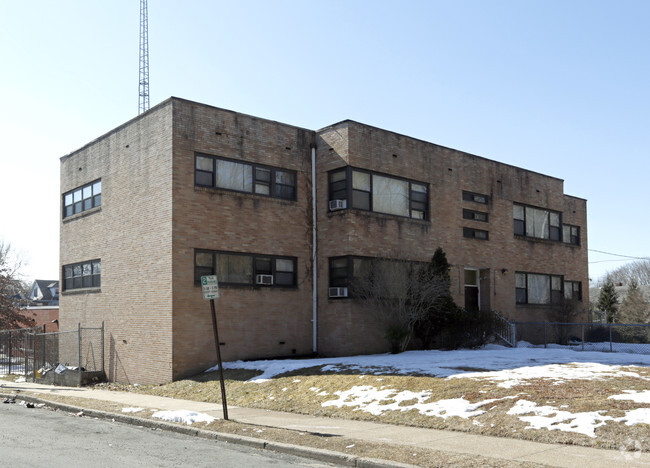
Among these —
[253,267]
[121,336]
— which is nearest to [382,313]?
[253,267]

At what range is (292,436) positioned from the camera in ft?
36.4

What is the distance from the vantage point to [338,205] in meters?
22.8

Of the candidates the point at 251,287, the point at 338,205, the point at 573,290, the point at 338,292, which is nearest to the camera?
the point at 251,287

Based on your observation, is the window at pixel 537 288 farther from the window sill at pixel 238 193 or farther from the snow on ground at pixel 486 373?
the window sill at pixel 238 193

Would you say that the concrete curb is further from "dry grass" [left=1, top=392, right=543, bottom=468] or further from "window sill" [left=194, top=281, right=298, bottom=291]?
"window sill" [left=194, top=281, right=298, bottom=291]

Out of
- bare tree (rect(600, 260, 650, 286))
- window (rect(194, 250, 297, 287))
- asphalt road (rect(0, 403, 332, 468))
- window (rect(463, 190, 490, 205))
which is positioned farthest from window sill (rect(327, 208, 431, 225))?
bare tree (rect(600, 260, 650, 286))

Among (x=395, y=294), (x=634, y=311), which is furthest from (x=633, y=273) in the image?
(x=395, y=294)

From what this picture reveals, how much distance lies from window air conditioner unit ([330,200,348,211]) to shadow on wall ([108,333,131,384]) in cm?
879

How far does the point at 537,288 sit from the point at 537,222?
3.17 m

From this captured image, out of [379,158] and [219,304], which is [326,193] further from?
[219,304]

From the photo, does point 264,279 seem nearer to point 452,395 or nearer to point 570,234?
point 452,395

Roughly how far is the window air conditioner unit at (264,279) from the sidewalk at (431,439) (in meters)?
6.42

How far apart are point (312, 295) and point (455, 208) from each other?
7.34m

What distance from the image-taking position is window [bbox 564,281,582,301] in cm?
3353
